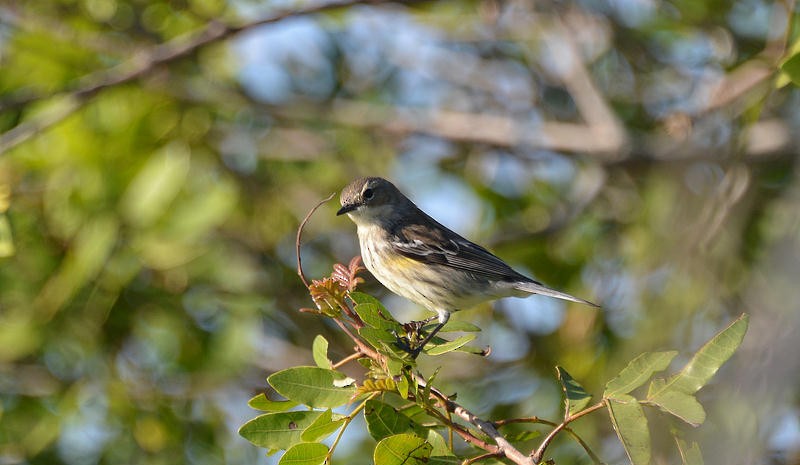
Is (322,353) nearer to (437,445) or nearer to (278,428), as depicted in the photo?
(278,428)

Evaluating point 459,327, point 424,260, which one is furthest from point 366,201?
point 459,327

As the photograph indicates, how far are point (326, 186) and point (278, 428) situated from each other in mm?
3755

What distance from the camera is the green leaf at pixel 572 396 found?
2398mm

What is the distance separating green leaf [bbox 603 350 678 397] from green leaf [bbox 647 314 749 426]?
5 cm

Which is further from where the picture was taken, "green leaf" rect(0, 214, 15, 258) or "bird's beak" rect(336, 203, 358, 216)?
"bird's beak" rect(336, 203, 358, 216)

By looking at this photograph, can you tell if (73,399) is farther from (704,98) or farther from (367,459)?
(704,98)

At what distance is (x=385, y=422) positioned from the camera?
2.49 meters

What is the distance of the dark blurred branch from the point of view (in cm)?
459

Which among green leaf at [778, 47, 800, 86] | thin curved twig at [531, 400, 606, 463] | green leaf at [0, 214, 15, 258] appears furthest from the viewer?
green leaf at [0, 214, 15, 258]

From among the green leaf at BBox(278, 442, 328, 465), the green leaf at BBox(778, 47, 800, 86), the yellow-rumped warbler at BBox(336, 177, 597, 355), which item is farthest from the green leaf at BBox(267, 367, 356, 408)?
the yellow-rumped warbler at BBox(336, 177, 597, 355)

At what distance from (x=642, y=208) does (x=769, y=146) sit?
0.96m

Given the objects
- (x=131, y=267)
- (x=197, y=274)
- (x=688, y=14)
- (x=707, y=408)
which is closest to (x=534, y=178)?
(x=688, y=14)

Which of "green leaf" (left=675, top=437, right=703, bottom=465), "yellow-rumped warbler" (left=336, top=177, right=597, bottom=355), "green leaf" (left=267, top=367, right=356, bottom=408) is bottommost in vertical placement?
"yellow-rumped warbler" (left=336, top=177, right=597, bottom=355)

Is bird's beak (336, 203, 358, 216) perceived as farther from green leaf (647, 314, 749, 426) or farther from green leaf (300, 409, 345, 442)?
green leaf (647, 314, 749, 426)
